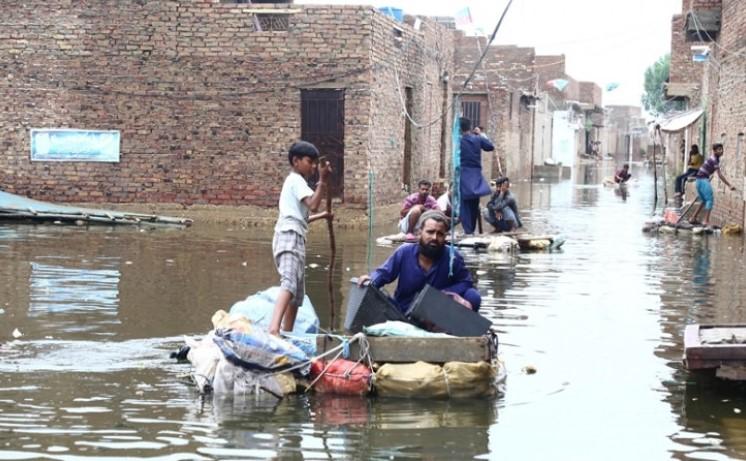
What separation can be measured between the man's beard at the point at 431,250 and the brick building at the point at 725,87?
44.6ft

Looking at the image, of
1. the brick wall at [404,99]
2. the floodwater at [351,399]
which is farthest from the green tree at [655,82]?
the floodwater at [351,399]

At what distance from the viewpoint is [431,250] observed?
8.64 metres

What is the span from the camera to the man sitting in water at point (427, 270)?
8.61 metres

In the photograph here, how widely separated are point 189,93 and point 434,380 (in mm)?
15485

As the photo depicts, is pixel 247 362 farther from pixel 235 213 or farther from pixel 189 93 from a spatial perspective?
pixel 189 93

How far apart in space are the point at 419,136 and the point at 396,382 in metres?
20.2

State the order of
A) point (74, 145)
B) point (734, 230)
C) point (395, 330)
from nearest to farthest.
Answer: point (395, 330), point (734, 230), point (74, 145)

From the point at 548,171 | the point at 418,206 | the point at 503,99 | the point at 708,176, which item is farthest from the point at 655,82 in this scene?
the point at 418,206

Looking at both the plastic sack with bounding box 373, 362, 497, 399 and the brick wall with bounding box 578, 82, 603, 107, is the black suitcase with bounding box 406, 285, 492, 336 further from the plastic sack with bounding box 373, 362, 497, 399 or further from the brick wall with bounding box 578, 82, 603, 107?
the brick wall with bounding box 578, 82, 603, 107

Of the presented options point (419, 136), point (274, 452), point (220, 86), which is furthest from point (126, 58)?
point (274, 452)

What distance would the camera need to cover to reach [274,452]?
653 centimetres

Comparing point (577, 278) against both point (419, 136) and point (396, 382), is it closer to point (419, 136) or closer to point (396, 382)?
point (396, 382)

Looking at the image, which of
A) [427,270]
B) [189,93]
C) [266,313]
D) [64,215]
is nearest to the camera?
[427,270]

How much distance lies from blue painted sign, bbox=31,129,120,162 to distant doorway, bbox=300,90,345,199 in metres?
3.53
